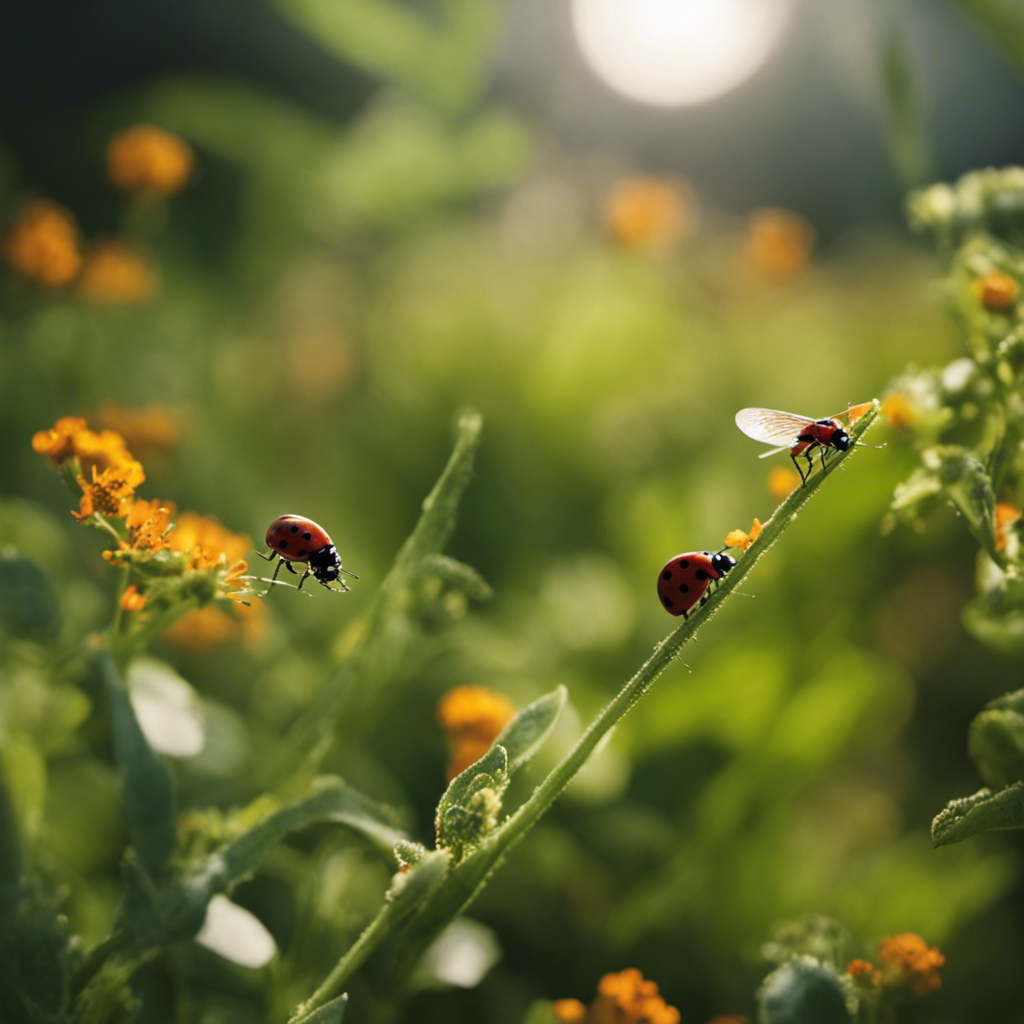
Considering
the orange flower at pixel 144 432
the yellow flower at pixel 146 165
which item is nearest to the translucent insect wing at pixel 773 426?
the orange flower at pixel 144 432

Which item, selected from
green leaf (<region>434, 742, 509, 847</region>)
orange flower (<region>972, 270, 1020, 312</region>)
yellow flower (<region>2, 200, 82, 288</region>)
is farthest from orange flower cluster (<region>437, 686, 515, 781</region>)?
yellow flower (<region>2, 200, 82, 288</region>)

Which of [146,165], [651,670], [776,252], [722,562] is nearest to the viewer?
[651,670]

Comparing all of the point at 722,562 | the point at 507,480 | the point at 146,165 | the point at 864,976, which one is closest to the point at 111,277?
the point at 146,165

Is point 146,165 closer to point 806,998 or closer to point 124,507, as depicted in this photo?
point 124,507

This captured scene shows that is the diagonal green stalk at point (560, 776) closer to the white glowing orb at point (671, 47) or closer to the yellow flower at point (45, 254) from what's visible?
the yellow flower at point (45, 254)

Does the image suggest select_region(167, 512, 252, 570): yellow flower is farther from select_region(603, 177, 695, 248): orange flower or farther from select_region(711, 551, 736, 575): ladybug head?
select_region(603, 177, 695, 248): orange flower

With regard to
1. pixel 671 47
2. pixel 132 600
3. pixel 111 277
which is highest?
pixel 671 47

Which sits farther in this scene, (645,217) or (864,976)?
(645,217)

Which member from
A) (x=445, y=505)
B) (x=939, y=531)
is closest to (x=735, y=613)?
(x=939, y=531)

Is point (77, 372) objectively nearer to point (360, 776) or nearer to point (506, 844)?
point (360, 776)
